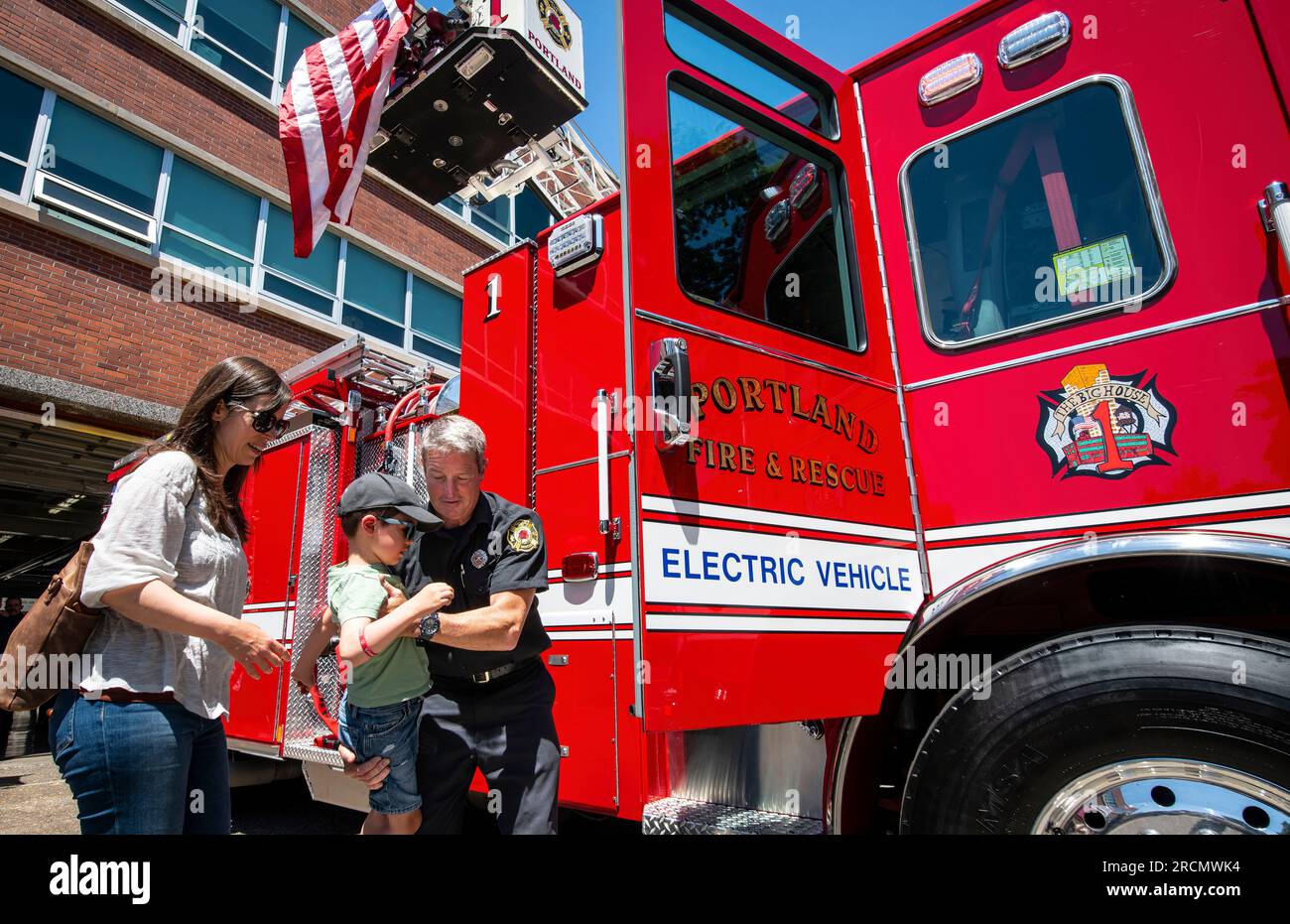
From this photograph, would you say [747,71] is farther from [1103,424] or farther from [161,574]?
[161,574]

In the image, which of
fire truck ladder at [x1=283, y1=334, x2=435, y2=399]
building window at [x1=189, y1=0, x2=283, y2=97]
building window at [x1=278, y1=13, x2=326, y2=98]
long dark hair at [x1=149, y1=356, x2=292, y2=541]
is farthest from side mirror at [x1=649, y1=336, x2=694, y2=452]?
building window at [x1=278, y1=13, x2=326, y2=98]

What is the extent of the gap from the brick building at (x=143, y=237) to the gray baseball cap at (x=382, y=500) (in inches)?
214

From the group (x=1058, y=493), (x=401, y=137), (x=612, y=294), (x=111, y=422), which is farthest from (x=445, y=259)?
(x=1058, y=493)

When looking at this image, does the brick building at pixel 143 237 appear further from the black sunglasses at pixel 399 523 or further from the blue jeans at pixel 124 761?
the blue jeans at pixel 124 761

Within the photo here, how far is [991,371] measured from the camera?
2453mm

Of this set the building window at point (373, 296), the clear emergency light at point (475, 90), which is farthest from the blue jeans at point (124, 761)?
the building window at point (373, 296)

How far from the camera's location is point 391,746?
2.09m

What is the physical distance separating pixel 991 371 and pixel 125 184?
36.8 ft

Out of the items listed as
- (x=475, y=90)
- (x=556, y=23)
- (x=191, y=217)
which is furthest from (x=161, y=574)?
(x=191, y=217)

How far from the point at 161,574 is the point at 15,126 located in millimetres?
10318

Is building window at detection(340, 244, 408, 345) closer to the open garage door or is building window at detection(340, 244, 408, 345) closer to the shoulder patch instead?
the open garage door

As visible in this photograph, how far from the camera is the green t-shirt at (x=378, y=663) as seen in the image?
6.69 feet

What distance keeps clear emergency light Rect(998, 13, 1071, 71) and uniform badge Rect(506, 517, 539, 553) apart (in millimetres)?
2287

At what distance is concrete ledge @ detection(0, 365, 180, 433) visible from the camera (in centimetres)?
791
